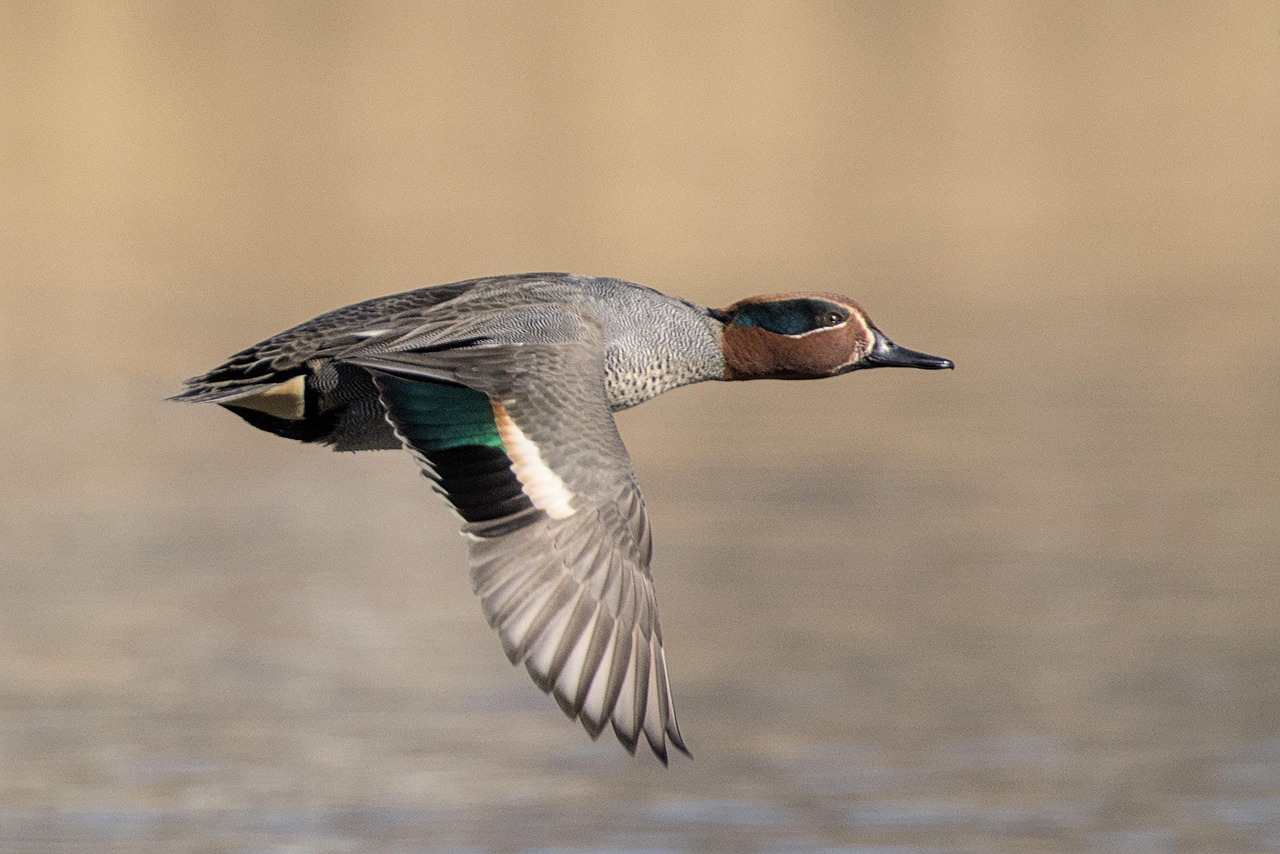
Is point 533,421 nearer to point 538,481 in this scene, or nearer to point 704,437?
point 538,481

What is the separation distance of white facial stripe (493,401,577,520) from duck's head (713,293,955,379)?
0.97 metres

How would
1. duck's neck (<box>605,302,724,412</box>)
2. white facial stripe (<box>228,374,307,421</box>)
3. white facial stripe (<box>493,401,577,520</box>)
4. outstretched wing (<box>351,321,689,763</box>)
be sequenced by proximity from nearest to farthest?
outstretched wing (<box>351,321,689,763</box>) → white facial stripe (<box>493,401,577,520</box>) → white facial stripe (<box>228,374,307,421</box>) → duck's neck (<box>605,302,724,412</box>)

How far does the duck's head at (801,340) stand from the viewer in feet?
18.7

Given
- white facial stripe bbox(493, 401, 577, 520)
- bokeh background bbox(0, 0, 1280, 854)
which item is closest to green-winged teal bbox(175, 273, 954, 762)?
white facial stripe bbox(493, 401, 577, 520)

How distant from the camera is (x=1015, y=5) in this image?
66.6 feet

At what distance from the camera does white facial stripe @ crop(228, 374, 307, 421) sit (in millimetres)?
5172

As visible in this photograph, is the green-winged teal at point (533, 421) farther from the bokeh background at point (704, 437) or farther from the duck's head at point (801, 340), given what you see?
the bokeh background at point (704, 437)

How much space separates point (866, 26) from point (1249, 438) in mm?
8085

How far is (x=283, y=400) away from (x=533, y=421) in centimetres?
67

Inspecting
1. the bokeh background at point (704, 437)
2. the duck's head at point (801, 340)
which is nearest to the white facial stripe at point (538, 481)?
the duck's head at point (801, 340)

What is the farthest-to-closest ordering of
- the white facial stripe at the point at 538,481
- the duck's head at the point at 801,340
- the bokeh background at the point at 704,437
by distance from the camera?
the bokeh background at the point at 704,437, the duck's head at the point at 801,340, the white facial stripe at the point at 538,481

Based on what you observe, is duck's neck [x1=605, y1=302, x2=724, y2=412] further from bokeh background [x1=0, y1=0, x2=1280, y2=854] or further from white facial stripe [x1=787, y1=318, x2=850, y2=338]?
bokeh background [x1=0, y1=0, x2=1280, y2=854]

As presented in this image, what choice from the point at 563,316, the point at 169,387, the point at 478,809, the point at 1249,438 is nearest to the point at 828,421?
the point at 1249,438

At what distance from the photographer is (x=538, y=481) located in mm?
4805
